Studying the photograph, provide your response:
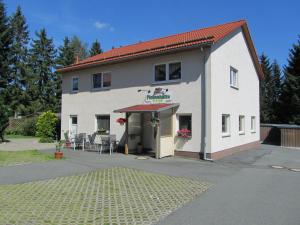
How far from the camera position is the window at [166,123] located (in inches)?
588

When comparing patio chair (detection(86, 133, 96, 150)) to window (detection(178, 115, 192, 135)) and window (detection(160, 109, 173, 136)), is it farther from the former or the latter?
window (detection(178, 115, 192, 135))

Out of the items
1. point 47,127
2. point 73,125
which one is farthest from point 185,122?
point 47,127

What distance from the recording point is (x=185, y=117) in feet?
49.2

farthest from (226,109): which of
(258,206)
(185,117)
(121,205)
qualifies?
(121,205)

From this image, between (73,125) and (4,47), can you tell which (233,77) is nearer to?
(73,125)

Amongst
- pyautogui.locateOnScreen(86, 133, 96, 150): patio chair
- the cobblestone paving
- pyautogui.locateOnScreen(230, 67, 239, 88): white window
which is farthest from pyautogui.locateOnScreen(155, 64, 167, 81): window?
the cobblestone paving

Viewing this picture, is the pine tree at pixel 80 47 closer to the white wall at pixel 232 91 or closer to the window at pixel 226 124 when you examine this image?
the white wall at pixel 232 91

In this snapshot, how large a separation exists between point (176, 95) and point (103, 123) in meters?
6.05

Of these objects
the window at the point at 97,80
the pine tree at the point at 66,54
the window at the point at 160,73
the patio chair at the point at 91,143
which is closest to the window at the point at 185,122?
the window at the point at 160,73

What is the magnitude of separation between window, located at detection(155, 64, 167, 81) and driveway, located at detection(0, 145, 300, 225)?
4455 millimetres

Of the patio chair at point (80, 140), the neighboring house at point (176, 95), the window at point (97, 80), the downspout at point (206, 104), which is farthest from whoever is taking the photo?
the window at point (97, 80)

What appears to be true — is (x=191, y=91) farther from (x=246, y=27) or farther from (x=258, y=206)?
(x=258, y=206)

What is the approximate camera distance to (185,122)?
49.1 feet

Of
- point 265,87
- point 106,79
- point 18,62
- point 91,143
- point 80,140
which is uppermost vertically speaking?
point 18,62
